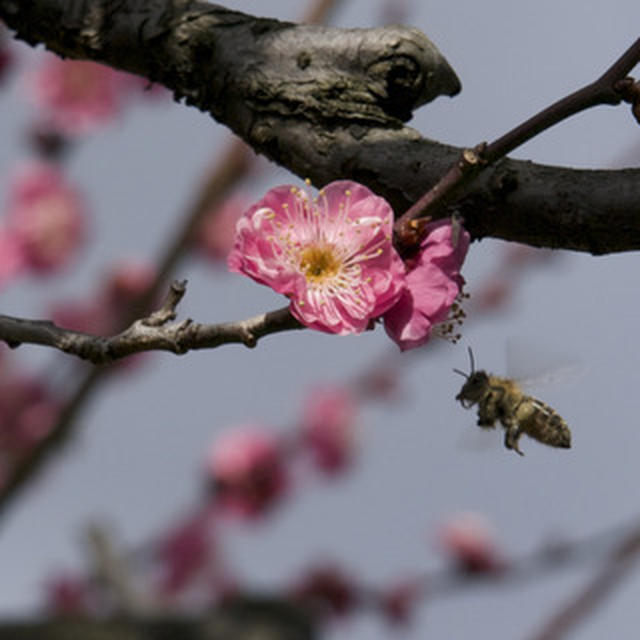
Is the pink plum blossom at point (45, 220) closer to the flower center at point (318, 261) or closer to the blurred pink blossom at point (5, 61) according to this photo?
the blurred pink blossom at point (5, 61)

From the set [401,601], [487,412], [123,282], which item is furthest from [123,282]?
[487,412]

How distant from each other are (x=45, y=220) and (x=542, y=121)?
5075 millimetres

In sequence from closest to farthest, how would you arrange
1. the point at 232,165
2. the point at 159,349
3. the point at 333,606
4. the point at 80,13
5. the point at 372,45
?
1. the point at 159,349
2. the point at 372,45
3. the point at 80,13
4. the point at 232,165
5. the point at 333,606

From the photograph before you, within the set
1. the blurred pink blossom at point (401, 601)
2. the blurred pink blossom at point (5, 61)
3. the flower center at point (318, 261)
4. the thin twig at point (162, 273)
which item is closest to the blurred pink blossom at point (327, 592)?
the blurred pink blossom at point (401, 601)

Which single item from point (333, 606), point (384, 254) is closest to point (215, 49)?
point (384, 254)

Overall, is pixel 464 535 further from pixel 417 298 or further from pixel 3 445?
pixel 417 298

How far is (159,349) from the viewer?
115cm

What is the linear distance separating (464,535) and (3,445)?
9.59 ft

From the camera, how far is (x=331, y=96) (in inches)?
51.9

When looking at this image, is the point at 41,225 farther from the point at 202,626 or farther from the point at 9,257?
the point at 202,626

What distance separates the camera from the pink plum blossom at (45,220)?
5781 millimetres

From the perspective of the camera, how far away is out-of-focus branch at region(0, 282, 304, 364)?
1121 mm

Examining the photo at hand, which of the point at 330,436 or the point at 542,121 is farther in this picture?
the point at 330,436

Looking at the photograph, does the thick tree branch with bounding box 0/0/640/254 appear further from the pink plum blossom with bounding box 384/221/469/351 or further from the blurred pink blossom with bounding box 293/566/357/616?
the blurred pink blossom with bounding box 293/566/357/616
